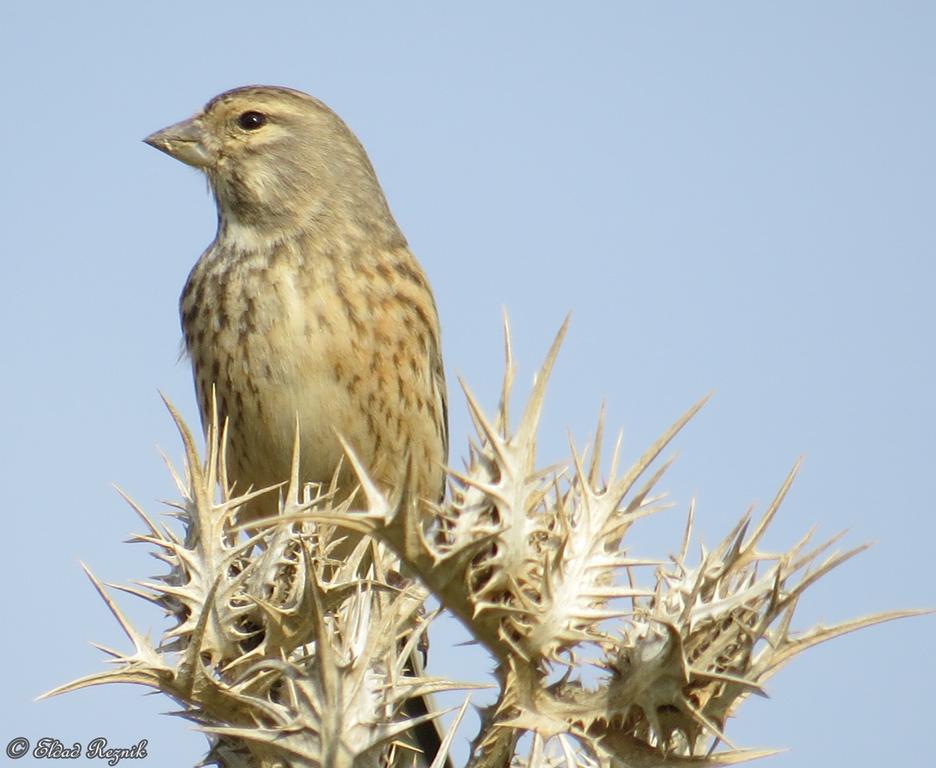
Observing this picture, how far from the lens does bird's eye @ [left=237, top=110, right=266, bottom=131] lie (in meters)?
5.60

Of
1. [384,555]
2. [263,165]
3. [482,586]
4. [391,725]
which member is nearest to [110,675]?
[391,725]

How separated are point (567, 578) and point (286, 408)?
2.58m

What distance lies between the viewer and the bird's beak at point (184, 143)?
17.8ft

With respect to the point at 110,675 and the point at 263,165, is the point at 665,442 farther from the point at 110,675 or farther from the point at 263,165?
the point at 263,165

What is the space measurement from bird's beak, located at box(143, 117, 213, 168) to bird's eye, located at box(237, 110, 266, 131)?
170 millimetres

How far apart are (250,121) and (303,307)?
102 cm

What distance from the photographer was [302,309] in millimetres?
5004

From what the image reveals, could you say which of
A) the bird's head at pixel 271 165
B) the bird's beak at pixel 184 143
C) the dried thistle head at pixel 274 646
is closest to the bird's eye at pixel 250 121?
the bird's head at pixel 271 165

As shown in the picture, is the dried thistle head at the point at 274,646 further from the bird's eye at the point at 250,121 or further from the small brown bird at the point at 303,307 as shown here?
the bird's eye at the point at 250,121

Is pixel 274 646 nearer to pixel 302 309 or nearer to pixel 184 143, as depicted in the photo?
pixel 302 309

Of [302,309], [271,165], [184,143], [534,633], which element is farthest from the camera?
[271,165]

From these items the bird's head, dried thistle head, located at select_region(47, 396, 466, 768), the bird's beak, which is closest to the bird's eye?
the bird's head

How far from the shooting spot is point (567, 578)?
2.43m

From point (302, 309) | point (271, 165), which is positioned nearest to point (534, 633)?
point (302, 309)
